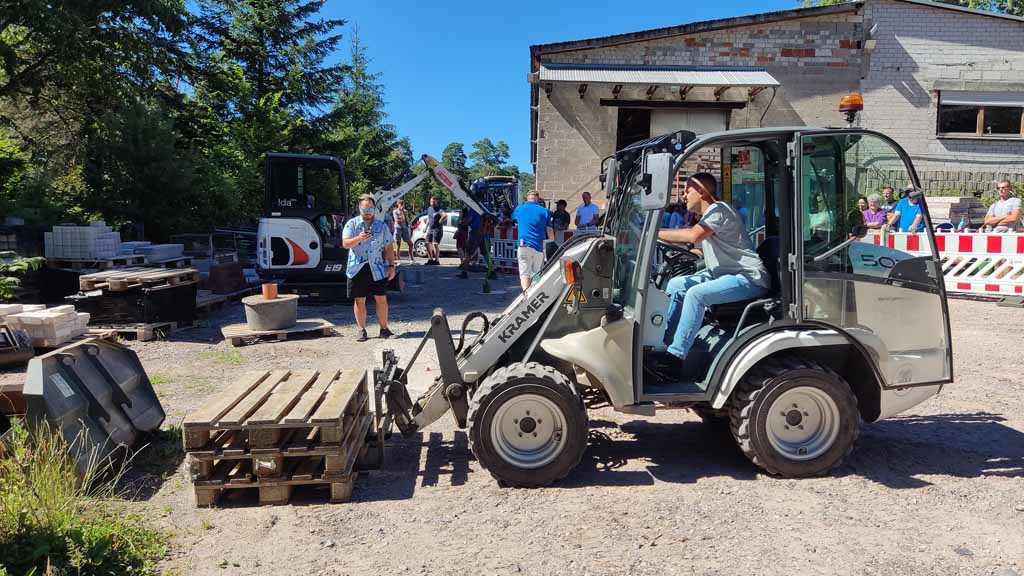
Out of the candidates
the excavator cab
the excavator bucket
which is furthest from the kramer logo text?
the excavator cab

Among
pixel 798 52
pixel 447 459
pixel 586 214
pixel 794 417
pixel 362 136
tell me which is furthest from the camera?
pixel 362 136

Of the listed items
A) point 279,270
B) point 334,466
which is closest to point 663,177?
point 334,466

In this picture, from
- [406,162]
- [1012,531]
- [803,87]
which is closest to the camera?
[1012,531]

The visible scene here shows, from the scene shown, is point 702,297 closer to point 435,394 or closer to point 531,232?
point 435,394

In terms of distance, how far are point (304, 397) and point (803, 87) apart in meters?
16.4

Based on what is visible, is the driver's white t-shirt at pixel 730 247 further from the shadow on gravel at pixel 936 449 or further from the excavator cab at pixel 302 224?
the excavator cab at pixel 302 224

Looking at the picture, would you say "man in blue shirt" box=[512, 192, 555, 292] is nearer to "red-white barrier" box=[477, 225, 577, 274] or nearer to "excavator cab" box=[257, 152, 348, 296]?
"excavator cab" box=[257, 152, 348, 296]

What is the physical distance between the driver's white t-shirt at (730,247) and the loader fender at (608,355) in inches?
34.0

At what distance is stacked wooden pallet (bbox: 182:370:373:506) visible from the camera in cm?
390

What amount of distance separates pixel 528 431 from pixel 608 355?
0.73m

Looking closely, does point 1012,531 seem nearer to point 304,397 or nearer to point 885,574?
point 885,574

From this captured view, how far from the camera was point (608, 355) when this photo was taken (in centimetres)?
423

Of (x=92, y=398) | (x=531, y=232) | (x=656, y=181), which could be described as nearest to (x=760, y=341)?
(x=656, y=181)

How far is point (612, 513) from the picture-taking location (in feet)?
12.7
